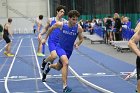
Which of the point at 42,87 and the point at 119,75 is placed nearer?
the point at 42,87

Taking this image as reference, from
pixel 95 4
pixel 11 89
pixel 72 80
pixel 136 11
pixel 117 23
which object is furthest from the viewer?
pixel 95 4

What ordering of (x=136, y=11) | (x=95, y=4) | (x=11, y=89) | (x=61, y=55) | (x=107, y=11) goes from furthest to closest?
(x=95, y=4) → (x=107, y=11) → (x=136, y=11) → (x=11, y=89) → (x=61, y=55)

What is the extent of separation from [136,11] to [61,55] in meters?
24.9

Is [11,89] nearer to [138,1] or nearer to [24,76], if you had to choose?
[24,76]

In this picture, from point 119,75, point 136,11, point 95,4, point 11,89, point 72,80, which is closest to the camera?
point 11,89

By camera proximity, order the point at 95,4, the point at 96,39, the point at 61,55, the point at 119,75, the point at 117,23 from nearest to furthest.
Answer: the point at 61,55
the point at 119,75
the point at 117,23
the point at 96,39
the point at 95,4

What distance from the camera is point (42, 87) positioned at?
32.6 feet

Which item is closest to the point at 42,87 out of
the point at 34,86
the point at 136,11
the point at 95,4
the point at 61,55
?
the point at 34,86

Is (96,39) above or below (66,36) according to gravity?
below

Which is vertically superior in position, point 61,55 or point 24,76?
point 61,55

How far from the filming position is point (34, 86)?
33.4ft

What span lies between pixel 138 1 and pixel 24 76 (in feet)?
75.0

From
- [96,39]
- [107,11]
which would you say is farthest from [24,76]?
[107,11]

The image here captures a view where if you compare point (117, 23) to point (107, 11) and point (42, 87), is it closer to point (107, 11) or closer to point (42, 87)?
point (42, 87)
